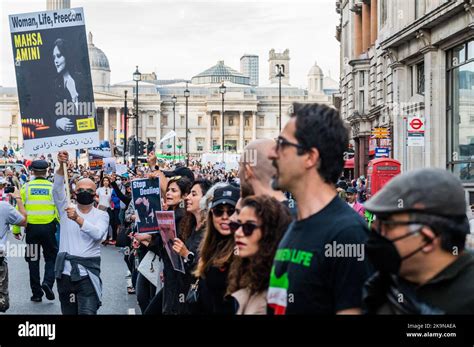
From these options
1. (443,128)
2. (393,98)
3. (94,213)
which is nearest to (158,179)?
(94,213)

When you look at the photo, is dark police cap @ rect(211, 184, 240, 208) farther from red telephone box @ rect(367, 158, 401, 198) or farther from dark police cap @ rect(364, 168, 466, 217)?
red telephone box @ rect(367, 158, 401, 198)

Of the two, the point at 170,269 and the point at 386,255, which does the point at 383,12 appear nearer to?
the point at 170,269

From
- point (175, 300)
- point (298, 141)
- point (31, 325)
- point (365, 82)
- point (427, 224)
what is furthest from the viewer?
point (365, 82)

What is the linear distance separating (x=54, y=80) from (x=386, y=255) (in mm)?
6832

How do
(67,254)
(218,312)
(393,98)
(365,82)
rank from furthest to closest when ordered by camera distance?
(365,82) < (393,98) < (67,254) < (218,312)

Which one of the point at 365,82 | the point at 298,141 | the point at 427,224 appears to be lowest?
the point at 427,224

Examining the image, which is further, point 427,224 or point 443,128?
point 443,128

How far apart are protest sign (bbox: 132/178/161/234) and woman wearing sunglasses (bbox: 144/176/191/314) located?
10 centimetres

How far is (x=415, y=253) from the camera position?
9.62 ft

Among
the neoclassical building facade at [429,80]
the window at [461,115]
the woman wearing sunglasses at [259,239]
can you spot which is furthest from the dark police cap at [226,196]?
the window at [461,115]

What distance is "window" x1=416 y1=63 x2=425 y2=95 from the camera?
26766 mm

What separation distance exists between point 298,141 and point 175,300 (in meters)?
3.27

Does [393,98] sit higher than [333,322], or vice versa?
[393,98]

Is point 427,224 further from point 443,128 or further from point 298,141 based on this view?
point 443,128
